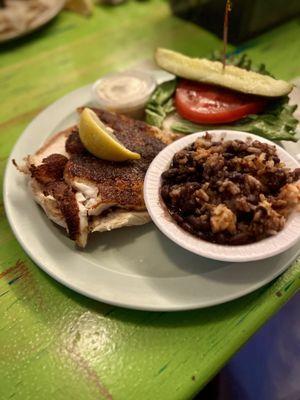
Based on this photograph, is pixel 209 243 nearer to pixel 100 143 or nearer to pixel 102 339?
pixel 102 339

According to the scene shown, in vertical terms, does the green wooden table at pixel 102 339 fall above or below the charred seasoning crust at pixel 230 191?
below

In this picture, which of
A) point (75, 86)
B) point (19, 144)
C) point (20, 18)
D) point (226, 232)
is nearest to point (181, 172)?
point (226, 232)

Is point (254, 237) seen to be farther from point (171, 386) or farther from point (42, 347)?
point (42, 347)

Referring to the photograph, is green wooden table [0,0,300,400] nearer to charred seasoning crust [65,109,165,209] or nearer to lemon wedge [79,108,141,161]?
charred seasoning crust [65,109,165,209]

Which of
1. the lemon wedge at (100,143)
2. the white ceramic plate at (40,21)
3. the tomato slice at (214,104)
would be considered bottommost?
the white ceramic plate at (40,21)

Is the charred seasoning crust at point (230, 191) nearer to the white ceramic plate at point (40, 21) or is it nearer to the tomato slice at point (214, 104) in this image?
the tomato slice at point (214, 104)

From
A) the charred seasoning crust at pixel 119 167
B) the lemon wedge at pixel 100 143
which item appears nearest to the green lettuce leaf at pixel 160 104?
the charred seasoning crust at pixel 119 167
